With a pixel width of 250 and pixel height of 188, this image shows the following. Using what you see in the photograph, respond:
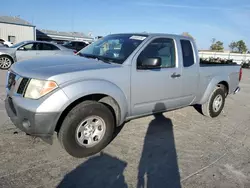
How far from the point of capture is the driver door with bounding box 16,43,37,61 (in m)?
11.5

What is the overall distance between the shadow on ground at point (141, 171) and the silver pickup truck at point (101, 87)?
32 cm

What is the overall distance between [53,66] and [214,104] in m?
4.03

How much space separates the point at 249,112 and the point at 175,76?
355 cm

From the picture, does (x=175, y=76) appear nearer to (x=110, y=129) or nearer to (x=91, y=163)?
(x=110, y=129)

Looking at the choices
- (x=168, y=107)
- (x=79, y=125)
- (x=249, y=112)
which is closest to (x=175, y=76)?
(x=168, y=107)

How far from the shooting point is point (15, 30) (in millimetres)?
37719

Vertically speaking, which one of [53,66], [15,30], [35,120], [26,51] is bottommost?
[35,120]

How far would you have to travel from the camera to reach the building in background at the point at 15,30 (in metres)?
36.6

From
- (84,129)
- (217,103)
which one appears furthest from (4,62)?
(217,103)

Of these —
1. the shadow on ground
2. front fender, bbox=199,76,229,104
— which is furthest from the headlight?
front fender, bbox=199,76,229,104

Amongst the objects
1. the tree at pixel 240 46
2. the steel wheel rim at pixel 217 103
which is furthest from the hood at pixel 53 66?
the tree at pixel 240 46

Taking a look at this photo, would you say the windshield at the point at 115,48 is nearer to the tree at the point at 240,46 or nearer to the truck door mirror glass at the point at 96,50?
the truck door mirror glass at the point at 96,50

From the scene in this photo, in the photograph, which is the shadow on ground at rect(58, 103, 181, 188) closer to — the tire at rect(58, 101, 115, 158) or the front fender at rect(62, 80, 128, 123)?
the tire at rect(58, 101, 115, 158)

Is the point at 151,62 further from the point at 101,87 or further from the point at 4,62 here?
the point at 4,62
